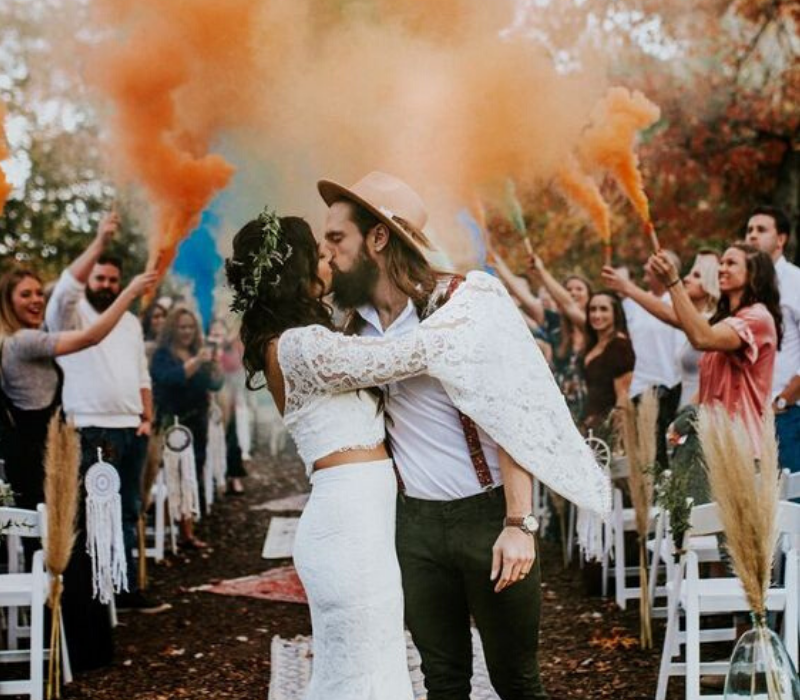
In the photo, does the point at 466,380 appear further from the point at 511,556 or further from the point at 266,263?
the point at 266,263

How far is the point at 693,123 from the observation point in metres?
13.1

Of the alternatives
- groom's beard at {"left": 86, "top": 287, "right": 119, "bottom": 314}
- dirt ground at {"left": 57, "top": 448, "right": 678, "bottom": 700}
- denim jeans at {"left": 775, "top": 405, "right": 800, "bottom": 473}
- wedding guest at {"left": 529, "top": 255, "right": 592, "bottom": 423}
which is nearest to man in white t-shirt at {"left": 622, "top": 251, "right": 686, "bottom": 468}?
wedding guest at {"left": 529, "top": 255, "right": 592, "bottom": 423}

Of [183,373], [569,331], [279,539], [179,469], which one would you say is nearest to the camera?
[179,469]

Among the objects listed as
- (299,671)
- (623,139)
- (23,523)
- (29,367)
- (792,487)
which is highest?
(623,139)

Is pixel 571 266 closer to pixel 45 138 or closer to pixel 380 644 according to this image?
pixel 45 138

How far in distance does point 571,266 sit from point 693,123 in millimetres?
2173

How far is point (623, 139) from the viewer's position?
7.35m

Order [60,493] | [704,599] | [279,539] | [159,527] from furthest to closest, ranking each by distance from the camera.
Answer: [279,539] < [159,527] < [60,493] < [704,599]

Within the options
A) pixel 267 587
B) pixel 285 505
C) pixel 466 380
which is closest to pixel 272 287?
pixel 466 380

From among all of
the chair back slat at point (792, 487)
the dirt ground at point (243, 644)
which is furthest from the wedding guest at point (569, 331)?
the chair back slat at point (792, 487)

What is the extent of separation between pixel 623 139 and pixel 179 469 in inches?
170

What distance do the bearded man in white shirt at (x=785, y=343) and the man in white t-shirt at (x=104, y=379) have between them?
3567mm

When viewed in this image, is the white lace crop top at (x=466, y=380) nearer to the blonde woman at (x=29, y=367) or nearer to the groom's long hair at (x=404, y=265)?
the groom's long hair at (x=404, y=265)

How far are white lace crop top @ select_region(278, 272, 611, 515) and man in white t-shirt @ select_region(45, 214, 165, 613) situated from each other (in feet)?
13.2
